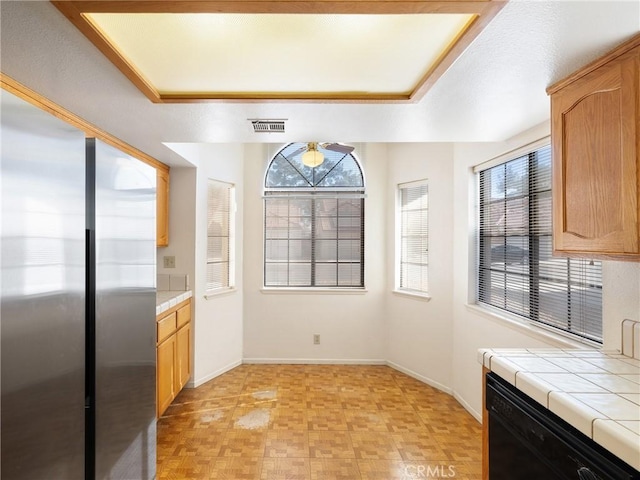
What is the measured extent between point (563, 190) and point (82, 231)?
193 centimetres

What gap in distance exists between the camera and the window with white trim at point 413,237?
379 centimetres

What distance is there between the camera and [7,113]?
830mm

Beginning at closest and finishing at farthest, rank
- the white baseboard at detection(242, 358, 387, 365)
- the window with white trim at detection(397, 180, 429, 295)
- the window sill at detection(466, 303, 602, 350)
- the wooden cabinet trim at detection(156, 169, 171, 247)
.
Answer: the window sill at detection(466, 303, 602, 350), the wooden cabinet trim at detection(156, 169, 171, 247), the window with white trim at detection(397, 180, 429, 295), the white baseboard at detection(242, 358, 387, 365)

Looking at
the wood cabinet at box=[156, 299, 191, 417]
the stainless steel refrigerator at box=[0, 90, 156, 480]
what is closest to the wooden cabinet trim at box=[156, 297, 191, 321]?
the wood cabinet at box=[156, 299, 191, 417]

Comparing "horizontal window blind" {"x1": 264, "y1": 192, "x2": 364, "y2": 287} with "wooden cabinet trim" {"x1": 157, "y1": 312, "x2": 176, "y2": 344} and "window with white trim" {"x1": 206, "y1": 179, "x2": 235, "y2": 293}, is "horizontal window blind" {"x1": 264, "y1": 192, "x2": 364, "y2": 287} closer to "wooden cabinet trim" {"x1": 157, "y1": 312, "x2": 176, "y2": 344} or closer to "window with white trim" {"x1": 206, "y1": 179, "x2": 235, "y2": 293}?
"window with white trim" {"x1": 206, "y1": 179, "x2": 235, "y2": 293}

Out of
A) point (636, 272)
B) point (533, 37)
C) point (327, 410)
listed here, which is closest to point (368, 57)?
point (533, 37)

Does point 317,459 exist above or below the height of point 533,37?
below

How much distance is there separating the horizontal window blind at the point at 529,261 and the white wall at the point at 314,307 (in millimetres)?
1407

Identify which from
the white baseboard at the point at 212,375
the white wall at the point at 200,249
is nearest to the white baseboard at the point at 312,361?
the white baseboard at the point at 212,375

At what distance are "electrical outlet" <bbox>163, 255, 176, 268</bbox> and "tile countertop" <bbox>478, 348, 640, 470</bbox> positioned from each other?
9.55 ft

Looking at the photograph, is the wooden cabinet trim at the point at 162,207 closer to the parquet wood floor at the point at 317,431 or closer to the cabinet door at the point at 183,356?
the cabinet door at the point at 183,356

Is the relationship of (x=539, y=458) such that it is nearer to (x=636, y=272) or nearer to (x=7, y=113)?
(x=636, y=272)

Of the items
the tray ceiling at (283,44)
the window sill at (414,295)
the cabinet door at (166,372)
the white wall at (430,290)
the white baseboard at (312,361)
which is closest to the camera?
the tray ceiling at (283,44)

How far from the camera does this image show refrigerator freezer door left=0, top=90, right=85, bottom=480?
2.77 ft
